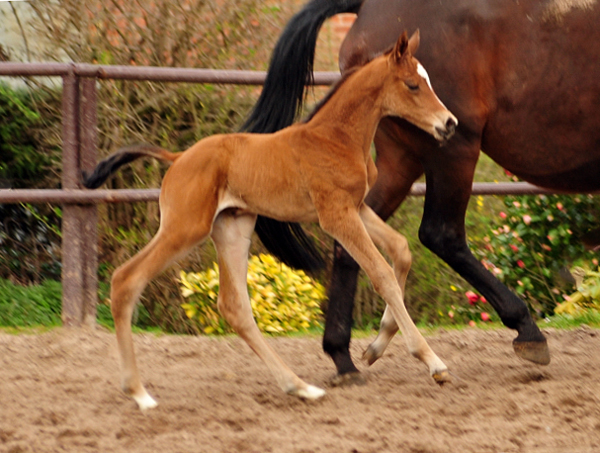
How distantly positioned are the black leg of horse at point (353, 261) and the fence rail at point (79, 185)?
1.12 m

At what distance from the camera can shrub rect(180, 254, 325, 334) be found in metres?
5.02

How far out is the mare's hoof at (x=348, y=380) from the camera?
3.47 meters

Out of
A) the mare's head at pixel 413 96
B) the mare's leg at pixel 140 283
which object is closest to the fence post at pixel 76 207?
the mare's leg at pixel 140 283

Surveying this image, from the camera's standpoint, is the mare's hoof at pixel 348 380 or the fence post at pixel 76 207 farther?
the fence post at pixel 76 207

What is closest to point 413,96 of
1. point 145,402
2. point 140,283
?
point 140,283

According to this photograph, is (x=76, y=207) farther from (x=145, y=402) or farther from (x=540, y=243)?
(x=540, y=243)

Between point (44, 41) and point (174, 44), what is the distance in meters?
0.98

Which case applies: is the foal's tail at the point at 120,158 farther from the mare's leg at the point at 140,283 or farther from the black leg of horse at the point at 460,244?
the black leg of horse at the point at 460,244

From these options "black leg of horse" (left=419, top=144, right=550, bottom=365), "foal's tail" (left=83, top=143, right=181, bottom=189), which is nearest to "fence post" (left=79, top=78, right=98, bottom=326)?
"foal's tail" (left=83, top=143, right=181, bottom=189)

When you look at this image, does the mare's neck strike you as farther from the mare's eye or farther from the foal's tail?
the foal's tail

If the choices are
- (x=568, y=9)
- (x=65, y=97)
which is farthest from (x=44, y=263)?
(x=568, y=9)

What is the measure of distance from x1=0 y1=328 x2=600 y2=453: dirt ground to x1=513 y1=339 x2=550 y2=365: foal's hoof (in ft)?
0.23

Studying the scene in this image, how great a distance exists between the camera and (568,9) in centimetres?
347

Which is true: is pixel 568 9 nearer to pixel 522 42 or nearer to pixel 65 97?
pixel 522 42
